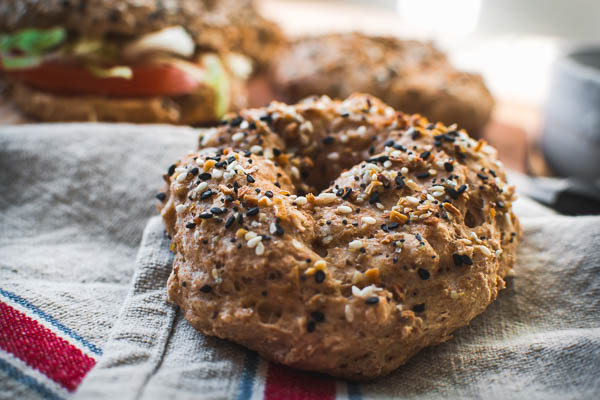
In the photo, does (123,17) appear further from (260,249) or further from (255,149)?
(260,249)

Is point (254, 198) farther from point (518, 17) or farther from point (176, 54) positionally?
point (518, 17)

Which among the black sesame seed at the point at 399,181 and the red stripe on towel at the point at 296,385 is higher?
the black sesame seed at the point at 399,181

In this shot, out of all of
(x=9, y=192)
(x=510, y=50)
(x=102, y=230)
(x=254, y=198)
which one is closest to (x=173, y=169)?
(x=254, y=198)

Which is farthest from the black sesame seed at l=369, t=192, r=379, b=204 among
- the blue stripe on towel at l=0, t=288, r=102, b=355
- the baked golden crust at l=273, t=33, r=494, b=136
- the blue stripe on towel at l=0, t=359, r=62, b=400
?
the baked golden crust at l=273, t=33, r=494, b=136

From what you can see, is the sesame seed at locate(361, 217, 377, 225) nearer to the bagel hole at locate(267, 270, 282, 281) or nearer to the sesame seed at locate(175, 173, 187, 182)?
the bagel hole at locate(267, 270, 282, 281)

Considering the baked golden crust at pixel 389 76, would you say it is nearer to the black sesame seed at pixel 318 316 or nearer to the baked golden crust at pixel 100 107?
the baked golden crust at pixel 100 107

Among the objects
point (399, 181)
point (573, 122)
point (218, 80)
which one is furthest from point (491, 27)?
point (399, 181)

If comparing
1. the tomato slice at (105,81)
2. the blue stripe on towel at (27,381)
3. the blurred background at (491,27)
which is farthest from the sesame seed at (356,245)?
the blurred background at (491,27)
